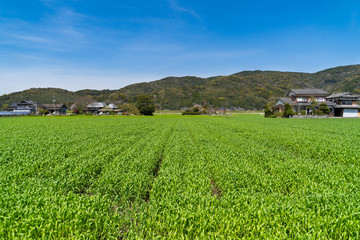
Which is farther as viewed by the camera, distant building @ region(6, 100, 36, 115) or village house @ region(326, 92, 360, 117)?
distant building @ region(6, 100, 36, 115)

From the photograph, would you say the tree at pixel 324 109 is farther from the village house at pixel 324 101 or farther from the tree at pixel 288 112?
the tree at pixel 288 112

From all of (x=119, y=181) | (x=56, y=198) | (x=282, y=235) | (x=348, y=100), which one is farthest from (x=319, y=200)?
(x=348, y=100)

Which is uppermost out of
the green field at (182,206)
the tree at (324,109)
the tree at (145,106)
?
the tree at (145,106)

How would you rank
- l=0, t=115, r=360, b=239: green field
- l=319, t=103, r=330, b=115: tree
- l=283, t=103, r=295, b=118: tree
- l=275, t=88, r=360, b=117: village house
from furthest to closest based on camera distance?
1. l=275, t=88, r=360, b=117: village house
2. l=319, t=103, r=330, b=115: tree
3. l=283, t=103, r=295, b=118: tree
4. l=0, t=115, r=360, b=239: green field

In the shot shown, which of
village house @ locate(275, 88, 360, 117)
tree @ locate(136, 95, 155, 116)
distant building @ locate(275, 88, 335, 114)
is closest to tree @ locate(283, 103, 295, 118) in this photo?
village house @ locate(275, 88, 360, 117)

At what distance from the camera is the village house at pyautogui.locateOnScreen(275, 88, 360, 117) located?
5962cm

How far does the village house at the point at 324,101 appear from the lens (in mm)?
59625

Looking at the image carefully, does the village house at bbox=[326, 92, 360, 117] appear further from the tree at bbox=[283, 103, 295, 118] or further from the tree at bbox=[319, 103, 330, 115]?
the tree at bbox=[283, 103, 295, 118]

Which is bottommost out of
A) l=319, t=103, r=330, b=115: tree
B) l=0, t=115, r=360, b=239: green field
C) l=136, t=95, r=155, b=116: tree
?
l=0, t=115, r=360, b=239: green field

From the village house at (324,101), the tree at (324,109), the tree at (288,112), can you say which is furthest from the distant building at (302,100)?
the tree at (288,112)

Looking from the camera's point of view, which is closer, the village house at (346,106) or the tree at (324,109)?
the tree at (324,109)

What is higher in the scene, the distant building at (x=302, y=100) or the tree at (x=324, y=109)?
the distant building at (x=302, y=100)

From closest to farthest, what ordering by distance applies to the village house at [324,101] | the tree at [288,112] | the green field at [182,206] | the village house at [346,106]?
the green field at [182,206] → the tree at [288,112] → the village house at [346,106] → the village house at [324,101]

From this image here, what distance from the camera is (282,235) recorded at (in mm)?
3299
